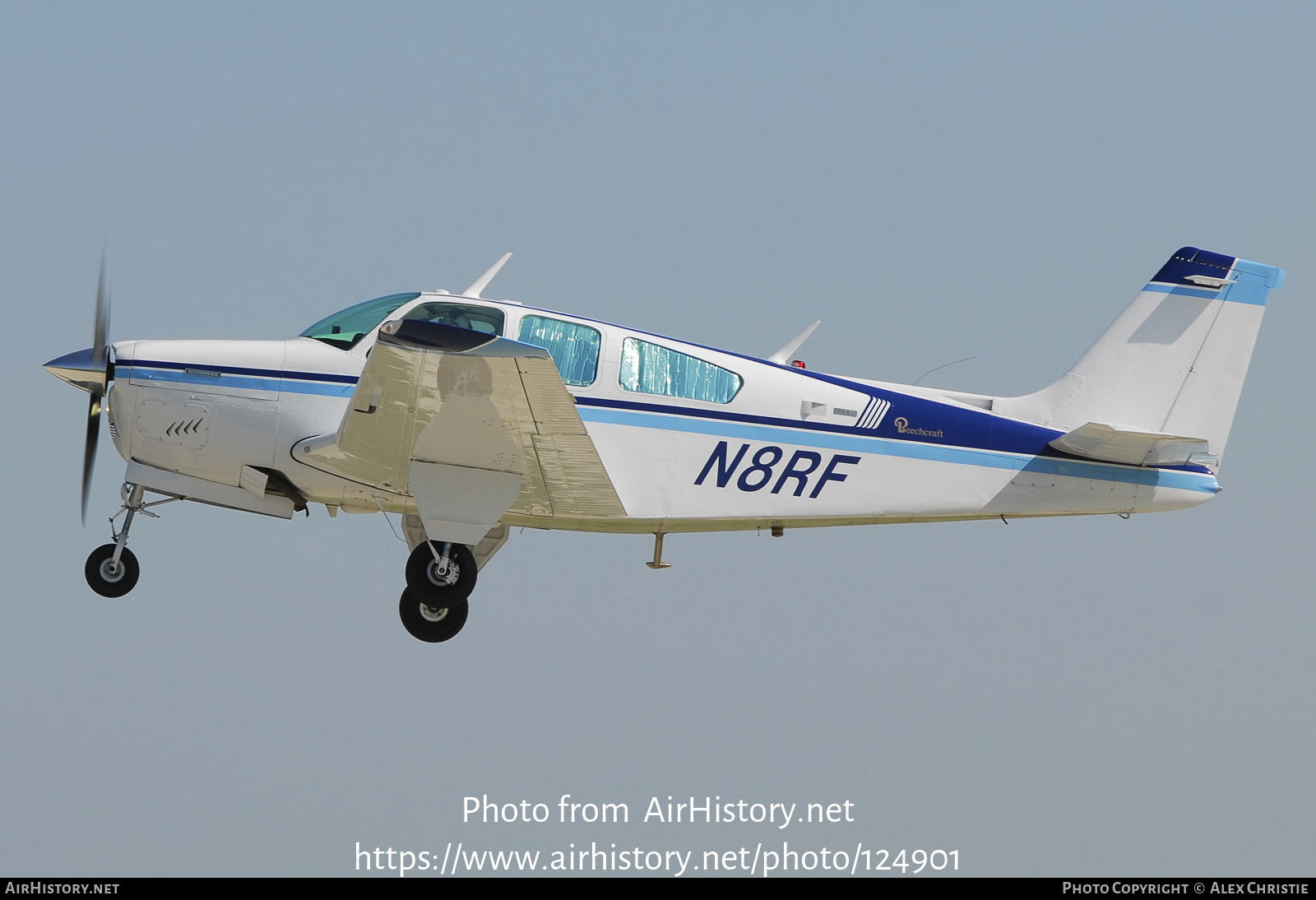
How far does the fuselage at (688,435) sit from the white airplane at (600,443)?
15mm

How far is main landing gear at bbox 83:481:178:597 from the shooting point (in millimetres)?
11555

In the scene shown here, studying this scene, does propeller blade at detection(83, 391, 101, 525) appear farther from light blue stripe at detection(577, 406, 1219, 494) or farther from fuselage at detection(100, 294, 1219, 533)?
light blue stripe at detection(577, 406, 1219, 494)

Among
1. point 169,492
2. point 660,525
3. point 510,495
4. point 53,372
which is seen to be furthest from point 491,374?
point 53,372

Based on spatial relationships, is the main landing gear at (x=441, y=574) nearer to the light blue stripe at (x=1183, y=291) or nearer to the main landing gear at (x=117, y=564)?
the main landing gear at (x=117, y=564)

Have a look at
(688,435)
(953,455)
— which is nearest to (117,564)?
(688,435)

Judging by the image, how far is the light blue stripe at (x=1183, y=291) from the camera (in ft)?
40.2

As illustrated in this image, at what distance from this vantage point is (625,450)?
36.3ft

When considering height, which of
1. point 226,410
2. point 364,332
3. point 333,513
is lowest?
point 333,513

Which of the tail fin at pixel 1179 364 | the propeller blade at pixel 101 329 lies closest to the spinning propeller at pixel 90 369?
the propeller blade at pixel 101 329

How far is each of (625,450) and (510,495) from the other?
0.99 m

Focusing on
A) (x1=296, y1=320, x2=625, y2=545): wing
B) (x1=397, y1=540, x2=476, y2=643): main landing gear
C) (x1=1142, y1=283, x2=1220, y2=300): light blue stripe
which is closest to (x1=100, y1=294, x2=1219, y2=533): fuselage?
(x1=296, y1=320, x2=625, y2=545): wing

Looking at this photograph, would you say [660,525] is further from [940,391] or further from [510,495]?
[940,391]

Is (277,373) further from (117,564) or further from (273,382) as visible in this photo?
(117,564)

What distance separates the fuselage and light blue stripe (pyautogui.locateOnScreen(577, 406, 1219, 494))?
0.04 feet
